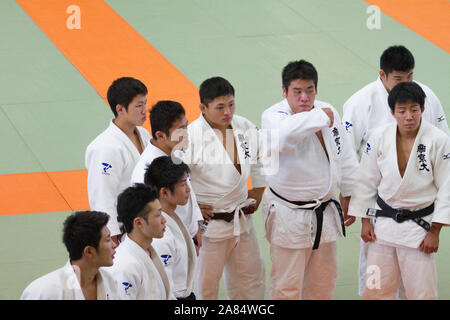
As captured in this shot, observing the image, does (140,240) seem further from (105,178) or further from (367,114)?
(367,114)

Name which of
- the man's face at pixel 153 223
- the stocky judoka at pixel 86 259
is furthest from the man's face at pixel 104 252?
the man's face at pixel 153 223

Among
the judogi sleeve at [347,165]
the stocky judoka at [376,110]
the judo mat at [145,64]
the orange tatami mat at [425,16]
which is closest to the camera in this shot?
the judogi sleeve at [347,165]

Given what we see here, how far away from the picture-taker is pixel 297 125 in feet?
16.2

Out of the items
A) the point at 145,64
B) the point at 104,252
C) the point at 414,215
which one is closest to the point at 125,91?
the point at 104,252

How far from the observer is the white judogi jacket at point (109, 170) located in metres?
5.02

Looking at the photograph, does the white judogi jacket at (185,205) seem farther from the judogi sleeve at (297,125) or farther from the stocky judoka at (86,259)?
the stocky judoka at (86,259)

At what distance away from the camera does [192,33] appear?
11.1m

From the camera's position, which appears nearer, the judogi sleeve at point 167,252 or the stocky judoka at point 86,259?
the stocky judoka at point 86,259

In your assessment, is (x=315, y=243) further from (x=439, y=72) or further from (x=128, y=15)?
(x=128, y=15)

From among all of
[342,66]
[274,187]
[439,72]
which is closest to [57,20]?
[342,66]

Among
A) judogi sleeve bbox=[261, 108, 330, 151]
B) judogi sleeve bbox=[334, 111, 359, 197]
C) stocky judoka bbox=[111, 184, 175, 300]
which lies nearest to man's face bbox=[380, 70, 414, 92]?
judogi sleeve bbox=[334, 111, 359, 197]

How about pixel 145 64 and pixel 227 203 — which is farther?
pixel 145 64

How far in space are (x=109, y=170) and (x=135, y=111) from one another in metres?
0.43

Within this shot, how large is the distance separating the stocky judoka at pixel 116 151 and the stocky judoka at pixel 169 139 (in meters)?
0.22
